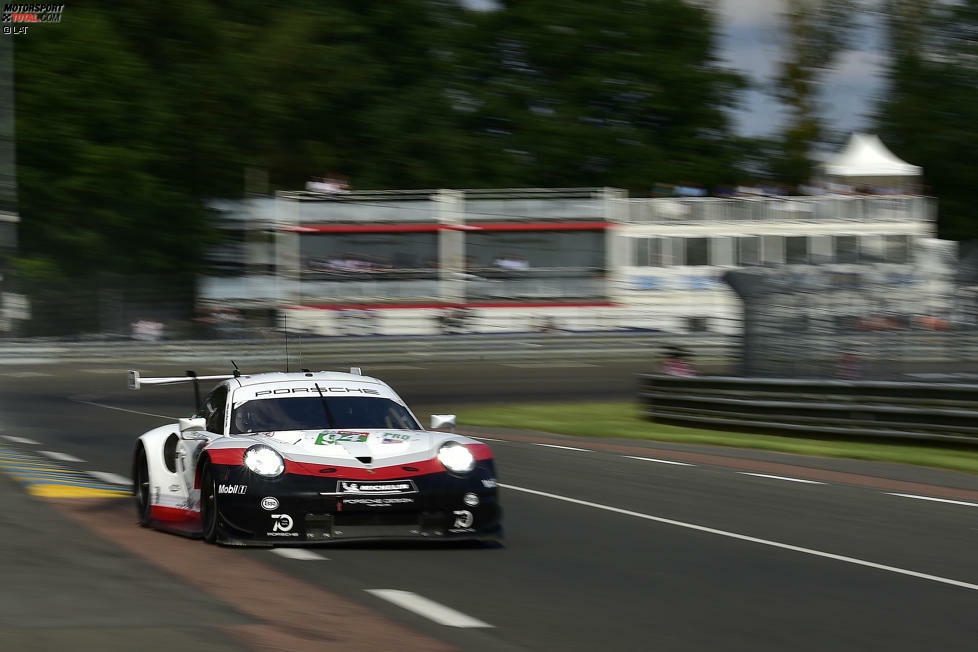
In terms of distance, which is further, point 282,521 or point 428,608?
point 282,521

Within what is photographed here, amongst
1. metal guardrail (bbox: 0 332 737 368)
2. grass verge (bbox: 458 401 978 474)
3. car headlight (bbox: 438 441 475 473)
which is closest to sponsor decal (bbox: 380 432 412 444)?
car headlight (bbox: 438 441 475 473)

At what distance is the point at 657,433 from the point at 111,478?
8.48 meters

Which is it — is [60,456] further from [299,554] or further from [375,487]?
[375,487]

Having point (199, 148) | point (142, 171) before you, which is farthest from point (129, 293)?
point (199, 148)

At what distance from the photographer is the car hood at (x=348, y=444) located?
8867mm

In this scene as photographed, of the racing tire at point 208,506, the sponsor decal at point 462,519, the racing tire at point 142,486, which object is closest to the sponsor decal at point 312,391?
the racing tire at point 208,506

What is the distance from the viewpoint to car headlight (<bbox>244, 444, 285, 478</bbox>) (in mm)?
8703

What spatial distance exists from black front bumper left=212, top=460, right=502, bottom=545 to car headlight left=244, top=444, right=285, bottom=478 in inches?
1.9

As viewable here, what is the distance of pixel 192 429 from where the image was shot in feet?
32.1

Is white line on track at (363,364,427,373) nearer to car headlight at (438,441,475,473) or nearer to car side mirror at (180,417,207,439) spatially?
car side mirror at (180,417,207,439)

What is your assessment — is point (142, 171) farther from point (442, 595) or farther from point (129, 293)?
point (442, 595)

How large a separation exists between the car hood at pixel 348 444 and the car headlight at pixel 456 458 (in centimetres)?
9

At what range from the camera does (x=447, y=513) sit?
892 centimetres

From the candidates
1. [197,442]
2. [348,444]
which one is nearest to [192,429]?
[197,442]
